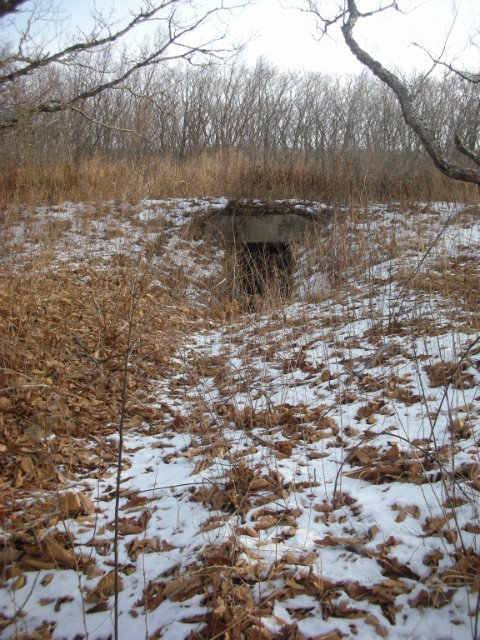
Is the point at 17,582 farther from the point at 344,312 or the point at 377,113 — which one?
the point at 377,113

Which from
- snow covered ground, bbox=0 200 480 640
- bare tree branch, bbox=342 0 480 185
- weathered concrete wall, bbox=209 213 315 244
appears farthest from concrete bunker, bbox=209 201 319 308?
snow covered ground, bbox=0 200 480 640

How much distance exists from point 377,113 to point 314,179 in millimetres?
7349

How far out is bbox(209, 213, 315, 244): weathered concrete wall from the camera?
26.1ft

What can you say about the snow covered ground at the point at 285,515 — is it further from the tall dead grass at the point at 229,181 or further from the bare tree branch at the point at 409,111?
the tall dead grass at the point at 229,181

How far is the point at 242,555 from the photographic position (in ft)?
5.96

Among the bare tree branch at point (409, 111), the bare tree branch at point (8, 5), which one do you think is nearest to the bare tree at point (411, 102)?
the bare tree branch at point (409, 111)

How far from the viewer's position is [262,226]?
8125 mm

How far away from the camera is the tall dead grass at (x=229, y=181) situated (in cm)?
850

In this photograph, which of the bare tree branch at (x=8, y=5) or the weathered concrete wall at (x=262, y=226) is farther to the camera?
the weathered concrete wall at (x=262, y=226)

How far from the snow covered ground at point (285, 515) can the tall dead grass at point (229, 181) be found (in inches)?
207

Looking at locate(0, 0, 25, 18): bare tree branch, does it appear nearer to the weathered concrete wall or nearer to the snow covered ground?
the snow covered ground

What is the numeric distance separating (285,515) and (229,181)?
324 inches

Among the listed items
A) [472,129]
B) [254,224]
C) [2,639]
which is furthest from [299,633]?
[472,129]

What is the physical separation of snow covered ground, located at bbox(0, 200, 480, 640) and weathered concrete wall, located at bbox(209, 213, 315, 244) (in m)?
4.09
